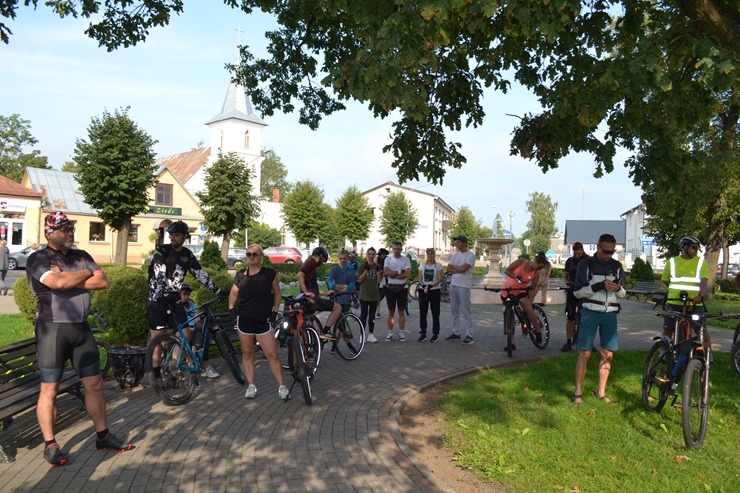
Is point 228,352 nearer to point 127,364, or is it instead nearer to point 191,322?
point 191,322

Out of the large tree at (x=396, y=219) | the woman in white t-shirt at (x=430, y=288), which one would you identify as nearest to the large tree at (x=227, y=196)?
the woman in white t-shirt at (x=430, y=288)

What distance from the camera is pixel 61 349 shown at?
16.4 feet

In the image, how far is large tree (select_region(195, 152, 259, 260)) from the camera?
1687 inches

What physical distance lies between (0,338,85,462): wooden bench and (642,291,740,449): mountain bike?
533 cm

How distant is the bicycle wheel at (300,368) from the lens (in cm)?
691

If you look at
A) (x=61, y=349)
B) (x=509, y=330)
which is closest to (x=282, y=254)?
(x=509, y=330)

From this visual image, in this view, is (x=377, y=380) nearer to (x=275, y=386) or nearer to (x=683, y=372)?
(x=275, y=386)

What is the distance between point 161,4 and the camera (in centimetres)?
1115

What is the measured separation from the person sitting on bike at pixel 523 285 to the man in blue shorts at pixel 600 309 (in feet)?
11.7

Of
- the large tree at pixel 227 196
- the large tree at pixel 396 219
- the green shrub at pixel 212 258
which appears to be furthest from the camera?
the large tree at pixel 396 219

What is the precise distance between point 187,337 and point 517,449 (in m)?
3.99

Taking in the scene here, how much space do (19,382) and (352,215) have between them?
6476 centimetres

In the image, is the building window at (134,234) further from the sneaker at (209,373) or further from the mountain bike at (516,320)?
the sneaker at (209,373)

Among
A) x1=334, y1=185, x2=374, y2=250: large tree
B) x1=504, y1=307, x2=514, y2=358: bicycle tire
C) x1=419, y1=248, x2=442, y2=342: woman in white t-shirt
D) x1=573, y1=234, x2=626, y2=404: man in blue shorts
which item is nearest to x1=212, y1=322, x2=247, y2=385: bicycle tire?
x1=573, y1=234, x2=626, y2=404: man in blue shorts
